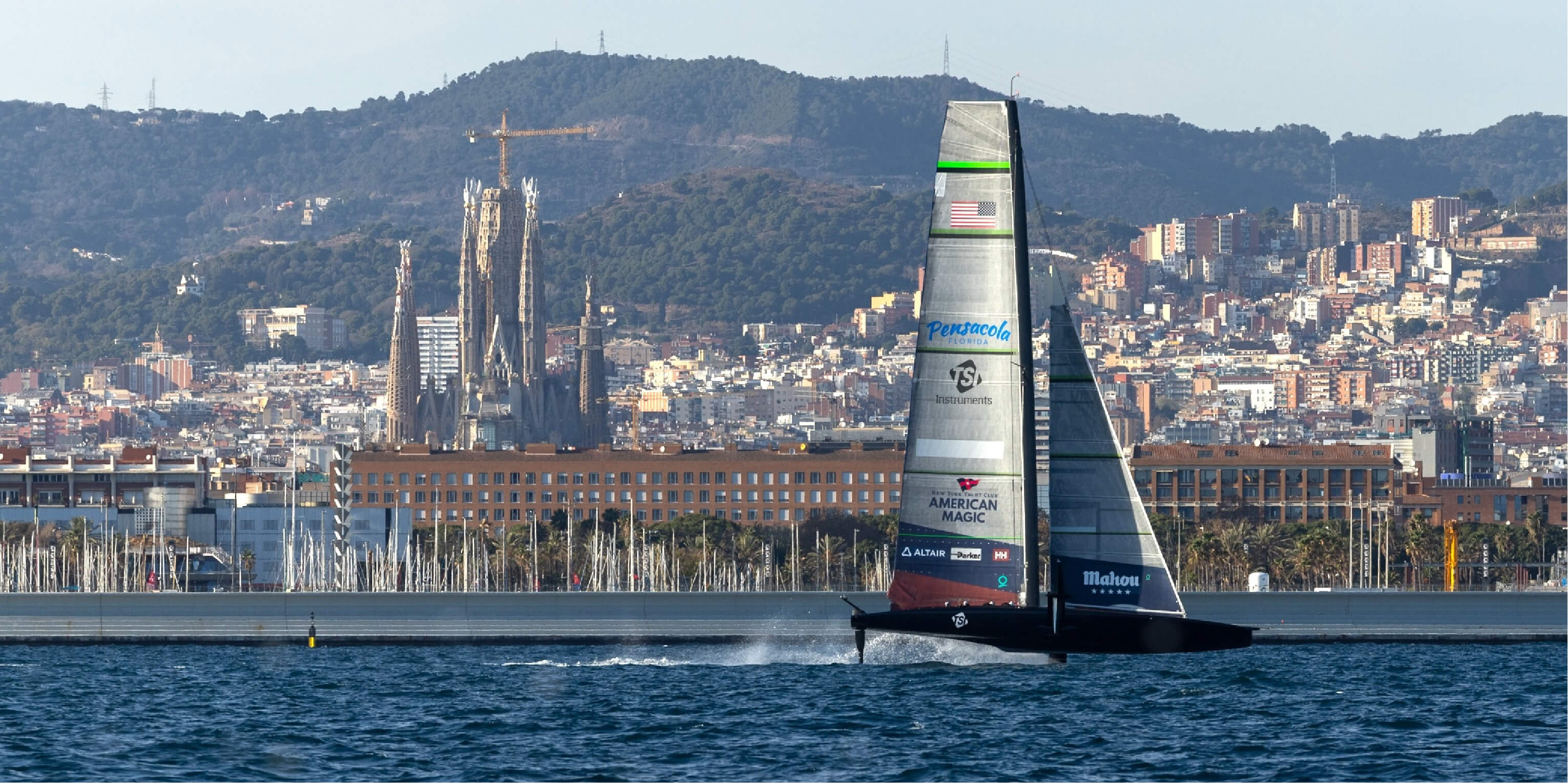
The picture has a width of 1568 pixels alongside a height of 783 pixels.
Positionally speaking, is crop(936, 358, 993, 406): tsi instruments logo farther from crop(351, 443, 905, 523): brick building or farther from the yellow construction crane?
crop(351, 443, 905, 523): brick building

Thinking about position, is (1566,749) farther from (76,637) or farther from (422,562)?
(422,562)

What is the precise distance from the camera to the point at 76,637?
62.8 meters

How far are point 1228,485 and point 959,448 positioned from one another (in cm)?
11304

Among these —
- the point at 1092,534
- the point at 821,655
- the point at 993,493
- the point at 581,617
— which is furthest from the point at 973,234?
the point at 581,617

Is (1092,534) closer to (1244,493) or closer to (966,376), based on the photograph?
(966,376)

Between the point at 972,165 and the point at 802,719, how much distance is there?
7.93 metres

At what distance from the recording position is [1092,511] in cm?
3928

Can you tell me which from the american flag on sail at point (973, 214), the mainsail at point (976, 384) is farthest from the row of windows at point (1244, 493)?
the american flag on sail at point (973, 214)

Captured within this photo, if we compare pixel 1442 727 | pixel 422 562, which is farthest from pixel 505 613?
pixel 422 562

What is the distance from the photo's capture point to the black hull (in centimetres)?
3788

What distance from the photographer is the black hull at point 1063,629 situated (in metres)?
37.9

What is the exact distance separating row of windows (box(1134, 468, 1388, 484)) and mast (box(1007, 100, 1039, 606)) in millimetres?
110454

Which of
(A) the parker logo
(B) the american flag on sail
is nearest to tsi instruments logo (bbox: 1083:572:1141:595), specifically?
(A) the parker logo

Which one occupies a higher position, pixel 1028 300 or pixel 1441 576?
pixel 1028 300
